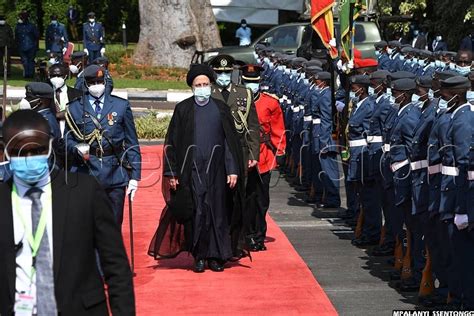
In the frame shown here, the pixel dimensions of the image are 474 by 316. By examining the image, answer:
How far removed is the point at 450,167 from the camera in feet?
32.9

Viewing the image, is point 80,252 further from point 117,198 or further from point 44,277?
point 117,198

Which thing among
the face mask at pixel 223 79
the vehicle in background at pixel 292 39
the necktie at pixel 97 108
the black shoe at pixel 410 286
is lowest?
the black shoe at pixel 410 286

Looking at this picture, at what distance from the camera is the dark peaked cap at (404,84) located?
12.0 metres

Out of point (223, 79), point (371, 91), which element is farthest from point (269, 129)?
point (371, 91)

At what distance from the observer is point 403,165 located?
1161cm

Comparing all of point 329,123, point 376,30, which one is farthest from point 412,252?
point 376,30

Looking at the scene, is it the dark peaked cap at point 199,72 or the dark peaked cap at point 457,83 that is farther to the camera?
the dark peaked cap at point 199,72

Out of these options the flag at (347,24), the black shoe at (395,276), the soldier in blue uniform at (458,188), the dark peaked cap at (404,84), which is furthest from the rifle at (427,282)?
the flag at (347,24)

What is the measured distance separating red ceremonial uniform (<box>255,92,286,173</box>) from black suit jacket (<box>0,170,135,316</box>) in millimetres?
8020

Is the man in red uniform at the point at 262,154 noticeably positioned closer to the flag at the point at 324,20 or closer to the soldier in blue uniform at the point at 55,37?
the flag at the point at 324,20

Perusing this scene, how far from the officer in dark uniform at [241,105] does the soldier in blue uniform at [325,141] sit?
10.4 ft

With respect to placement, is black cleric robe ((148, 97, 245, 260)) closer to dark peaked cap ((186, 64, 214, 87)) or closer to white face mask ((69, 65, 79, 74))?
dark peaked cap ((186, 64, 214, 87))

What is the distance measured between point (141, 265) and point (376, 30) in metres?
20.1

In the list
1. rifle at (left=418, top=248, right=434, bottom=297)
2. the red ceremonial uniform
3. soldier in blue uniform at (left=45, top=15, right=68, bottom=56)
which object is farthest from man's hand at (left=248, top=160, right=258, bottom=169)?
soldier in blue uniform at (left=45, top=15, right=68, bottom=56)
